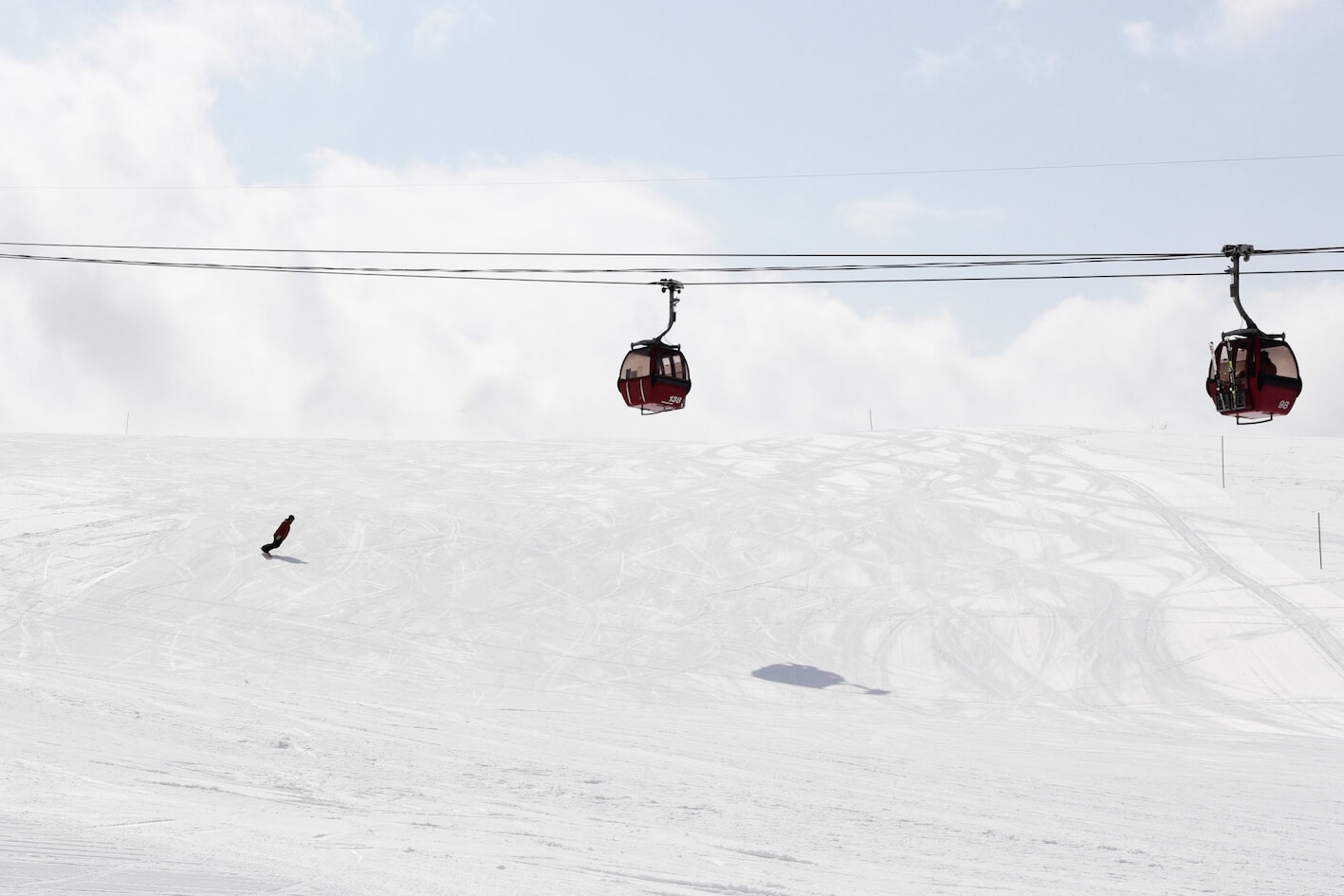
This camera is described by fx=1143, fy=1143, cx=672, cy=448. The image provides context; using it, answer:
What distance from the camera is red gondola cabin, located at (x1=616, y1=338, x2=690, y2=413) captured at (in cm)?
1764

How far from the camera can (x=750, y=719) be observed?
1573 cm

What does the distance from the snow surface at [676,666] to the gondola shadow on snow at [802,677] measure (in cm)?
10

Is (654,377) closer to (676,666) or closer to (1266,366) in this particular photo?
(676,666)

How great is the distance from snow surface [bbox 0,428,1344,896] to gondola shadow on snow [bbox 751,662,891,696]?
0.34ft

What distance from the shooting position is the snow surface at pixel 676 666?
340 inches

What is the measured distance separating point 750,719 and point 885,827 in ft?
20.4

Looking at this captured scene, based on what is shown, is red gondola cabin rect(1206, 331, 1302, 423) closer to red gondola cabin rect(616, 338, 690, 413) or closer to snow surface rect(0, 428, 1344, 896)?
snow surface rect(0, 428, 1344, 896)

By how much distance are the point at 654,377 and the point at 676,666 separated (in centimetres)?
519

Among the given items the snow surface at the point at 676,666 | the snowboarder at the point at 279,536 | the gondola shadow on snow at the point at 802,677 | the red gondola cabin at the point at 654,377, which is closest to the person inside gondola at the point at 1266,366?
the snow surface at the point at 676,666

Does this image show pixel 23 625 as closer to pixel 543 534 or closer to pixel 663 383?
pixel 543 534

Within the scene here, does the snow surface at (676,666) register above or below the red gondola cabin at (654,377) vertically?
below

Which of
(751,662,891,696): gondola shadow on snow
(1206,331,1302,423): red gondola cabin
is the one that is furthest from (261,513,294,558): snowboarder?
(1206,331,1302,423): red gondola cabin

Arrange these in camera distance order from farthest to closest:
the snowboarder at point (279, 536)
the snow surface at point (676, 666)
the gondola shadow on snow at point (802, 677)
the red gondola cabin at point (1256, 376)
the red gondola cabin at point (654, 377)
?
the snowboarder at point (279, 536) → the gondola shadow on snow at point (802, 677) → the red gondola cabin at point (654, 377) → the red gondola cabin at point (1256, 376) → the snow surface at point (676, 666)

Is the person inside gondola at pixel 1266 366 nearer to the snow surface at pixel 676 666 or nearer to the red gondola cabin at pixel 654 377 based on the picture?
the snow surface at pixel 676 666
